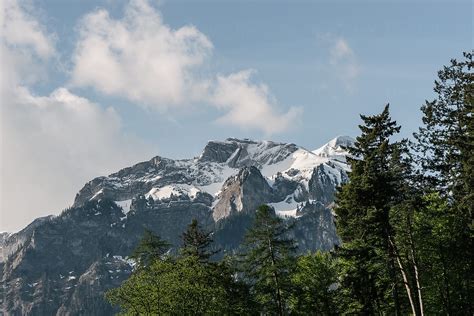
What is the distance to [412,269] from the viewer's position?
4691cm

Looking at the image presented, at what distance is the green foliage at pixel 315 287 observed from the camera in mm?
54938

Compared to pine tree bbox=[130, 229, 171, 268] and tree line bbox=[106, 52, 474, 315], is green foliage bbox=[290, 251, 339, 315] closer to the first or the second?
tree line bbox=[106, 52, 474, 315]

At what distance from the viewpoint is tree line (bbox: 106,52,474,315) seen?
129 feet

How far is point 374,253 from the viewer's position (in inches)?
1687

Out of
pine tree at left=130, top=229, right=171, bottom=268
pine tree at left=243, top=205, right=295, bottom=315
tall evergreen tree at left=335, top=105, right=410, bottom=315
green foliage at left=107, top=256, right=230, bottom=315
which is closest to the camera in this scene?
tall evergreen tree at left=335, top=105, right=410, bottom=315

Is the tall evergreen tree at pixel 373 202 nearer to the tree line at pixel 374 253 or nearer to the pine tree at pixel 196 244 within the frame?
the tree line at pixel 374 253

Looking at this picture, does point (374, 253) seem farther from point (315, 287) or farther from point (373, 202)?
point (315, 287)

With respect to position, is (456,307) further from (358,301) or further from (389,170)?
(389,170)

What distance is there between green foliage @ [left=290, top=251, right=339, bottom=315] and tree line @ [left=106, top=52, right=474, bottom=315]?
97 millimetres

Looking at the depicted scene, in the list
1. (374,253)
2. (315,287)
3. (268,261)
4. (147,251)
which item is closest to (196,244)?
(147,251)

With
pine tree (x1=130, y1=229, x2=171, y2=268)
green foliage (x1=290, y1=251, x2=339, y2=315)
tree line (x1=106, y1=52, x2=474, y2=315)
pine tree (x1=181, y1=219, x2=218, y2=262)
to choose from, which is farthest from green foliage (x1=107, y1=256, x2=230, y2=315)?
green foliage (x1=290, y1=251, x2=339, y2=315)

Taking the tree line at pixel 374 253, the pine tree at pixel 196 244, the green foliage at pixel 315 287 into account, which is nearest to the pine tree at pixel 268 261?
the tree line at pixel 374 253

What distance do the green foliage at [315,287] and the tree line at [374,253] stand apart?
0.32ft

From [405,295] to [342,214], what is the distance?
8.81 meters
